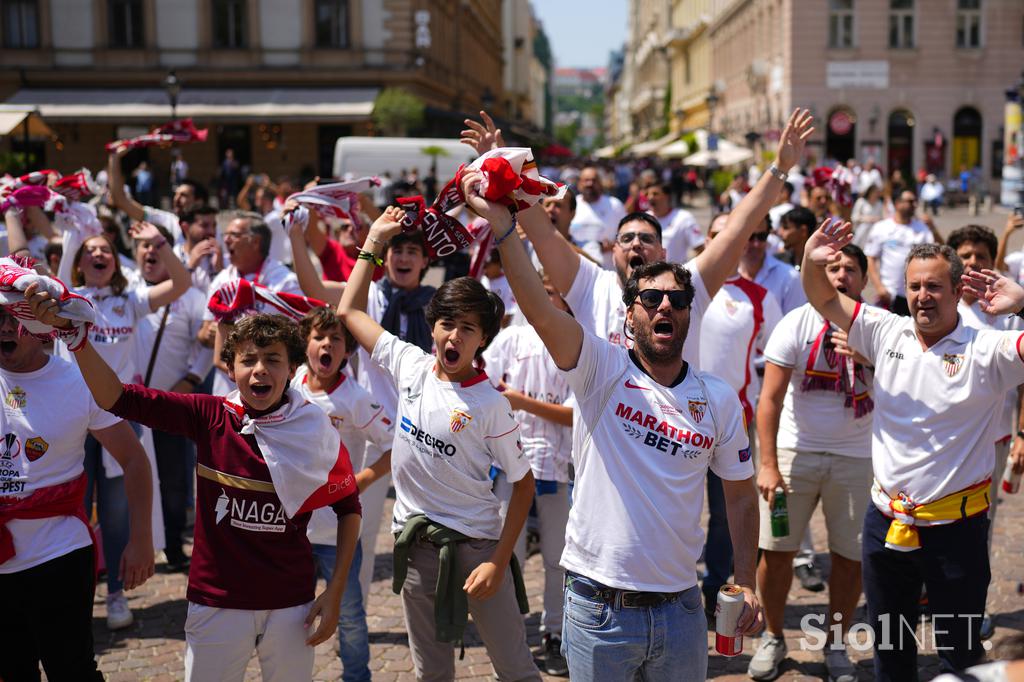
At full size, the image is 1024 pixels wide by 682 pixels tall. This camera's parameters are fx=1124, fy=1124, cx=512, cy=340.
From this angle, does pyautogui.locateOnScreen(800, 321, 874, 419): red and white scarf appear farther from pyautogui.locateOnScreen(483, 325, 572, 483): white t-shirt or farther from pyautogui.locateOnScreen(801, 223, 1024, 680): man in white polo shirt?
pyautogui.locateOnScreen(483, 325, 572, 483): white t-shirt

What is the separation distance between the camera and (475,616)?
14.4 ft

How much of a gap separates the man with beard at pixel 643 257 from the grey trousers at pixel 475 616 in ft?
3.47

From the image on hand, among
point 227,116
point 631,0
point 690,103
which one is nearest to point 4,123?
point 227,116

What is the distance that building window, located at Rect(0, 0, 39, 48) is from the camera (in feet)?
147

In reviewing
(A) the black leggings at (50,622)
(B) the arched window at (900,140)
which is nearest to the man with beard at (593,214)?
(A) the black leggings at (50,622)

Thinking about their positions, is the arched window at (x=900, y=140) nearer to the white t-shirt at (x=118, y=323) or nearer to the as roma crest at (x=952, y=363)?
the white t-shirt at (x=118, y=323)

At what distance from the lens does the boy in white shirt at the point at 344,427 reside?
5.14 metres

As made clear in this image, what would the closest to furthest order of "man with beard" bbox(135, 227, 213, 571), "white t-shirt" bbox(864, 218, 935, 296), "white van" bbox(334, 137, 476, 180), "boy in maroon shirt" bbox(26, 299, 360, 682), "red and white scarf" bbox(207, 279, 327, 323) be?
"boy in maroon shirt" bbox(26, 299, 360, 682), "red and white scarf" bbox(207, 279, 327, 323), "man with beard" bbox(135, 227, 213, 571), "white t-shirt" bbox(864, 218, 935, 296), "white van" bbox(334, 137, 476, 180)

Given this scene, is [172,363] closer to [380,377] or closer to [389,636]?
[380,377]

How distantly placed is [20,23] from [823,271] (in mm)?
47191

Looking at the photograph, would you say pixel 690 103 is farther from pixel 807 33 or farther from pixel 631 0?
pixel 631 0

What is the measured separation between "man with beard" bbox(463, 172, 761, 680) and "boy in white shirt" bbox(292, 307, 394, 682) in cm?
163

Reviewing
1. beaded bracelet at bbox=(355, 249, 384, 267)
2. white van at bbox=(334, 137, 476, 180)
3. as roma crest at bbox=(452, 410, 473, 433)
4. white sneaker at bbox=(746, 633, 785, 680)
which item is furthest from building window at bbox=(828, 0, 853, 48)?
as roma crest at bbox=(452, 410, 473, 433)

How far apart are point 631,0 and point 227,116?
119583 millimetres
